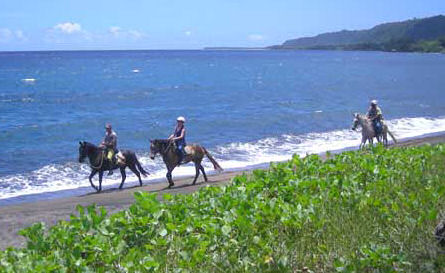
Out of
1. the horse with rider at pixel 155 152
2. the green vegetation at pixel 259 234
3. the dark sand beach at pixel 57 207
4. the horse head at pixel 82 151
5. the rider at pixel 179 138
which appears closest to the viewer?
the green vegetation at pixel 259 234

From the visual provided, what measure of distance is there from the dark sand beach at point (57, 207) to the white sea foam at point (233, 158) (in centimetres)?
219

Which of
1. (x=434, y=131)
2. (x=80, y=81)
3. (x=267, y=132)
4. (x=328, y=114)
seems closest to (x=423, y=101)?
(x=328, y=114)

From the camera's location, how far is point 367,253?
5098 mm

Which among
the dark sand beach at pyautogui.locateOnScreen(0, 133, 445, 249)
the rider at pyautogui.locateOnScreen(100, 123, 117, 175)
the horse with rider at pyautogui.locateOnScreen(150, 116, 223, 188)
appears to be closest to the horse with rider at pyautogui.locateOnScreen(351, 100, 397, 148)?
the dark sand beach at pyautogui.locateOnScreen(0, 133, 445, 249)

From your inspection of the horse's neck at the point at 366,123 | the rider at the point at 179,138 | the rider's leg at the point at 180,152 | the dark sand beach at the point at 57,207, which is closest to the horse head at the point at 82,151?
the dark sand beach at the point at 57,207

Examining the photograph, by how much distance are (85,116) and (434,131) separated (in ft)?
82.2

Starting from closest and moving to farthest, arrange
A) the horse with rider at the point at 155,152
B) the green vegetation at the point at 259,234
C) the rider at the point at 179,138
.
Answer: the green vegetation at the point at 259,234
the rider at the point at 179,138
the horse with rider at the point at 155,152

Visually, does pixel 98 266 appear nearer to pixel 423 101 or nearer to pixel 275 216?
pixel 275 216

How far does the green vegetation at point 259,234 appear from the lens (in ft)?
17.0

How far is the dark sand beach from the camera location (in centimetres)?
1462

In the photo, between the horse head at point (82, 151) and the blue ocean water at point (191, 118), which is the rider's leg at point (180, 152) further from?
the blue ocean water at point (191, 118)

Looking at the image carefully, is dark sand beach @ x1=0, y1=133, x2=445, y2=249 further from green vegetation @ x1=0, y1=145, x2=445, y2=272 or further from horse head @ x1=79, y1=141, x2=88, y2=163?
green vegetation @ x1=0, y1=145, x2=445, y2=272

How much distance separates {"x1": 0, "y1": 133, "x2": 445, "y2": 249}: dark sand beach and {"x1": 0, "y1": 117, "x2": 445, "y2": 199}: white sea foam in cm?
219

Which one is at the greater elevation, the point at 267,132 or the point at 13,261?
the point at 13,261
